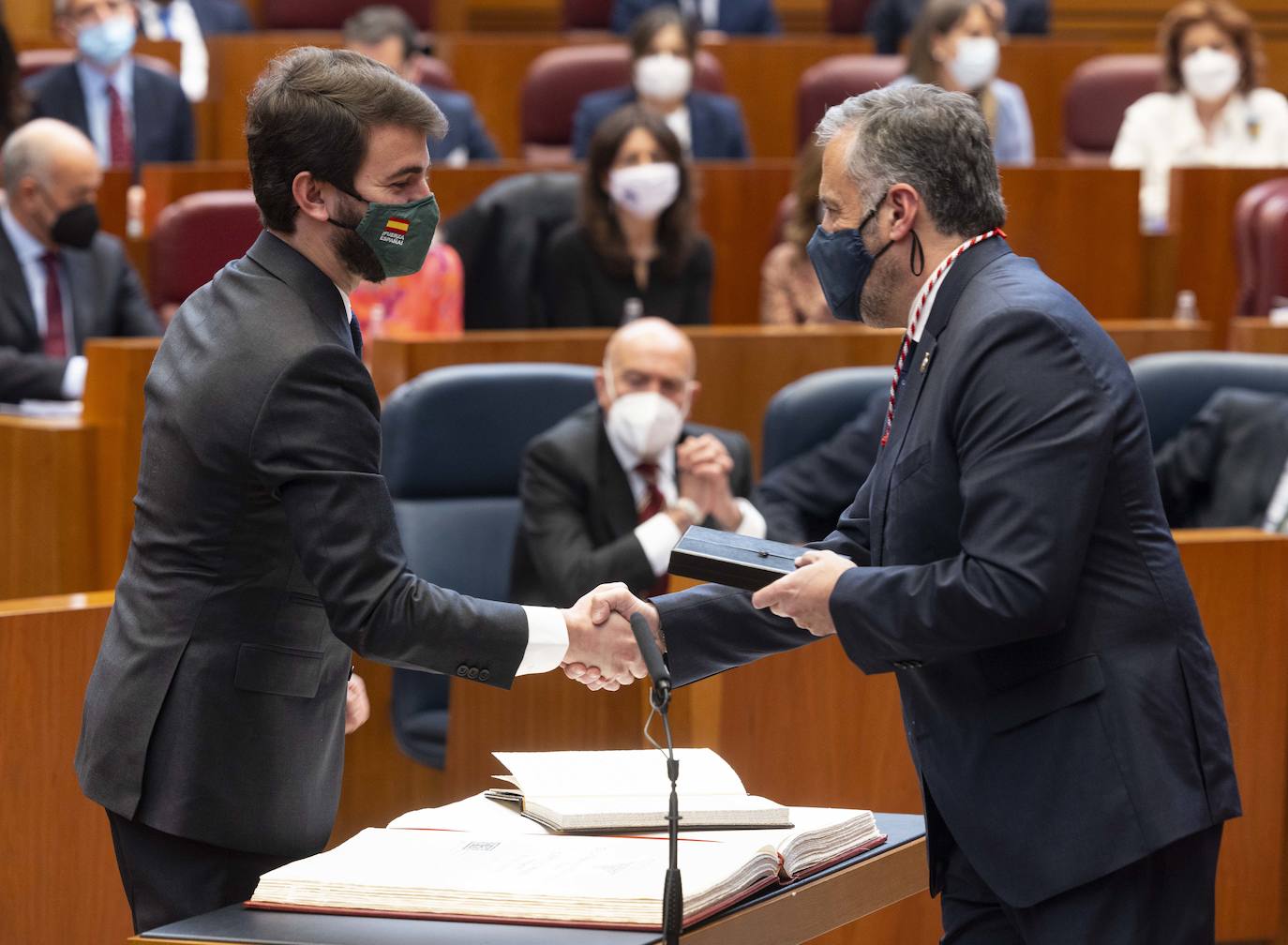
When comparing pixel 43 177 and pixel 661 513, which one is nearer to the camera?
pixel 661 513

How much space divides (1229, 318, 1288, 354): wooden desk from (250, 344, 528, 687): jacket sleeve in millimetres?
3055

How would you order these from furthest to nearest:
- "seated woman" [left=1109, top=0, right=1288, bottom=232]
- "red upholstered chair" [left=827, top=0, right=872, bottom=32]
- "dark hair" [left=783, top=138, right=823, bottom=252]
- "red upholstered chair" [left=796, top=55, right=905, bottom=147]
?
"red upholstered chair" [left=827, top=0, right=872, bottom=32]
"red upholstered chair" [left=796, top=55, right=905, bottom=147]
"seated woman" [left=1109, top=0, right=1288, bottom=232]
"dark hair" [left=783, top=138, right=823, bottom=252]

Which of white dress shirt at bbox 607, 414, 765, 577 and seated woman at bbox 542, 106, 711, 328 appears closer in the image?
white dress shirt at bbox 607, 414, 765, 577

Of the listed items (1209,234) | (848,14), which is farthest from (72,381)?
(848,14)

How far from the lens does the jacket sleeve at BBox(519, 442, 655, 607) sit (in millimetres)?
3324

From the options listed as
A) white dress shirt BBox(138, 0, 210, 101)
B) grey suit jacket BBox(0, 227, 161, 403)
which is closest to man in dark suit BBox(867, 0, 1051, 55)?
white dress shirt BBox(138, 0, 210, 101)

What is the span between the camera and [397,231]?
1.82 m

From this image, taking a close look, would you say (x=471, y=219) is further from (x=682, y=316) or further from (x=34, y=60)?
(x=34, y=60)

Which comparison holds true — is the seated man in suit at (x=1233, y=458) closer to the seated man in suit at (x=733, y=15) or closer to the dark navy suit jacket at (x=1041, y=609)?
the dark navy suit jacket at (x=1041, y=609)

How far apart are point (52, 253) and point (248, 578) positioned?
3.10m

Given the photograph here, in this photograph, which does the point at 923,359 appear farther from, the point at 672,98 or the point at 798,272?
the point at 672,98

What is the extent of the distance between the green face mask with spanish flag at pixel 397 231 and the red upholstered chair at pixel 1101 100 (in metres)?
5.49

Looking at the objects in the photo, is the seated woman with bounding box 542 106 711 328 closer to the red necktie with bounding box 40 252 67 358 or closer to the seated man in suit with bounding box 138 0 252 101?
the red necktie with bounding box 40 252 67 358

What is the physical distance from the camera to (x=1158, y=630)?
1676 mm
